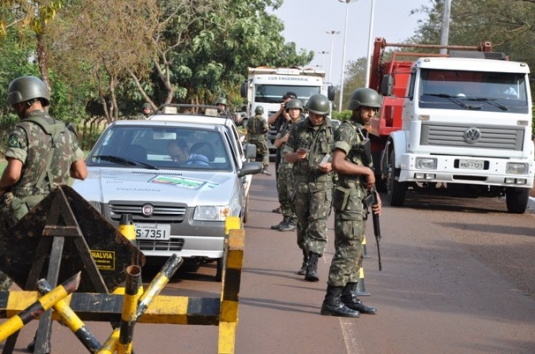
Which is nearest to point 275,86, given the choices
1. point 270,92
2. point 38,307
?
point 270,92

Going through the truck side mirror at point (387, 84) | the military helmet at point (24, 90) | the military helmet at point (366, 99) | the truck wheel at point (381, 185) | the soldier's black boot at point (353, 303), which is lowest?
the truck wheel at point (381, 185)

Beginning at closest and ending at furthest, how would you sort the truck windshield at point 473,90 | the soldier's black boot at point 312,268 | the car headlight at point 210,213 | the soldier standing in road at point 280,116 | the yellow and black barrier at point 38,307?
the yellow and black barrier at point 38,307 → the car headlight at point 210,213 → the soldier's black boot at point 312,268 → the soldier standing in road at point 280,116 → the truck windshield at point 473,90

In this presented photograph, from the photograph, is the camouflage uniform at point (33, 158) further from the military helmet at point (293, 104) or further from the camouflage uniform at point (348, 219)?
the military helmet at point (293, 104)

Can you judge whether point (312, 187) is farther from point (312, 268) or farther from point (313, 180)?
point (312, 268)

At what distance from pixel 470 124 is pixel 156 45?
15914 mm

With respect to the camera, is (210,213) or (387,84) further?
(387,84)

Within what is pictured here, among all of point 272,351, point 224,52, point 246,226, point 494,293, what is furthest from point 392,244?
point 224,52

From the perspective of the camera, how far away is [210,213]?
9.20 m

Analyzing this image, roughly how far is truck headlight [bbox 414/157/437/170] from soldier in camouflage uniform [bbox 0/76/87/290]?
433 inches

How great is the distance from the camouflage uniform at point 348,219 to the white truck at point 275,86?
21827 millimetres

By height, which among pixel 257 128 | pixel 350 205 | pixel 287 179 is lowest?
pixel 257 128

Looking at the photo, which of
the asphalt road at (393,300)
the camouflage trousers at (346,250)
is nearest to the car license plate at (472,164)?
the asphalt road at (393,300)

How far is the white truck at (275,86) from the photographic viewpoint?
30.0 metres

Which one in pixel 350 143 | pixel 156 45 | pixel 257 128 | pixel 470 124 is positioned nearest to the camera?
pixel 350 143
